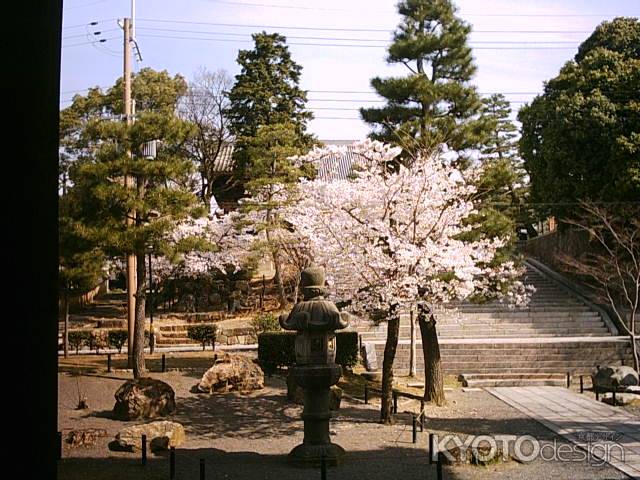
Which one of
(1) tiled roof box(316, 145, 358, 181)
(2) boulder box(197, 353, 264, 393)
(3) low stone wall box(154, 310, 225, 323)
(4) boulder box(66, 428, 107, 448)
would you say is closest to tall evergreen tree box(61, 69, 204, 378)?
(2) boulder box(197, 353, 264, 393)

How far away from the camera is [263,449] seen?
33.6 ft

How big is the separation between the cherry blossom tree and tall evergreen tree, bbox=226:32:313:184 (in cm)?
1182

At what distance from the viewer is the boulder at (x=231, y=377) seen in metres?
14.0

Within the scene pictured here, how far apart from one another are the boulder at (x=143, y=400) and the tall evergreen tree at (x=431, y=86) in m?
7.43

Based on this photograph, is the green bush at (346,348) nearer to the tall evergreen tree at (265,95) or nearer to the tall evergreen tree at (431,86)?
the tall evergreen tree at (431,86)

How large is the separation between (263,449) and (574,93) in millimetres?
19138

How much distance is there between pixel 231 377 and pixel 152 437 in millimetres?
4494

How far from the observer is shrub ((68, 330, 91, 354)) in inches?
766

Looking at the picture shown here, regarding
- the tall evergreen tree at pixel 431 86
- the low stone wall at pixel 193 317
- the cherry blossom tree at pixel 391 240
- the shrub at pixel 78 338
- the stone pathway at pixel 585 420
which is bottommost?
the stone pathway at pixel 585 420

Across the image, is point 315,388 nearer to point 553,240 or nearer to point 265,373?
point 265,373

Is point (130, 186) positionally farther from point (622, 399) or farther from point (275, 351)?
point (622, 399)

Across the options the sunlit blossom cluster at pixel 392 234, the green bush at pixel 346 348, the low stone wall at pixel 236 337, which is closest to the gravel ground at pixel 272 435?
the green bush at pixel 346 348

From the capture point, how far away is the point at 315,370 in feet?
29.0

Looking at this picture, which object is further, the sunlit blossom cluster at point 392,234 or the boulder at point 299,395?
the boulder at point 299,395
